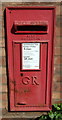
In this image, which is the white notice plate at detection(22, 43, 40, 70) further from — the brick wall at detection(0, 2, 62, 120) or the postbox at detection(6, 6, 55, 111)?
the brick wall at detection(0, 2, 62, 120)

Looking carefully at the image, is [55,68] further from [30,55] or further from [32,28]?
[32,28]

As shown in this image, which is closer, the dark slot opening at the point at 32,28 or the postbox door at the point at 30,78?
the dark slot opening at the point at 32,28

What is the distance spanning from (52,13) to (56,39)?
369 millimetres

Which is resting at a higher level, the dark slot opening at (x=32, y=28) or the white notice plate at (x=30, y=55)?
the dark slot opening at (x=32, y=28)

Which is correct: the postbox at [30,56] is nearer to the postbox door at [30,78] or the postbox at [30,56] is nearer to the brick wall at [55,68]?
the postbox door at [30,78]

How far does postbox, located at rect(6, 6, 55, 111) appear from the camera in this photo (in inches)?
92.0

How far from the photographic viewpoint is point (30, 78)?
2.53m

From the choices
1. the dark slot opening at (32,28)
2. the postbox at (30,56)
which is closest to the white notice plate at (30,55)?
the postbox at (30,56)

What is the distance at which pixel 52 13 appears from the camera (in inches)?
92.0

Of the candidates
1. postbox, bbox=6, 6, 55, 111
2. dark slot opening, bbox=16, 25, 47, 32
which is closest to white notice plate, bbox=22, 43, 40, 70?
postbox, bbox=6, 6, 55, 111

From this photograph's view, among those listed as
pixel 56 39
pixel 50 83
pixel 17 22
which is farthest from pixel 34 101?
pixel 17 22

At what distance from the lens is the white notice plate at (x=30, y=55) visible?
2420mm

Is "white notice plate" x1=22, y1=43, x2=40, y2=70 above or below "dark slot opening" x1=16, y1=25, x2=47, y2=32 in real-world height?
below

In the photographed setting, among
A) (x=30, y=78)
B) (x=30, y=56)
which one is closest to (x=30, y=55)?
(x=30, y=56)
